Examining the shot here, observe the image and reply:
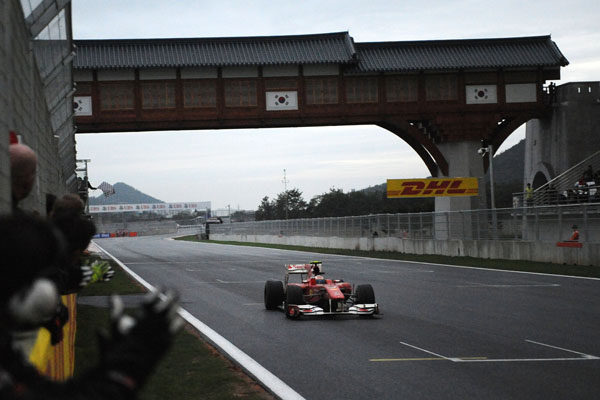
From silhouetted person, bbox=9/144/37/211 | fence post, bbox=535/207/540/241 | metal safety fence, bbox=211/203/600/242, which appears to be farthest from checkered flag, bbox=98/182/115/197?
silhouetted person, bbox=9/144/37/211

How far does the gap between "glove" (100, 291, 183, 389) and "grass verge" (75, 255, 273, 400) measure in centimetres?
519

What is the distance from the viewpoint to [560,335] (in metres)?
11.9

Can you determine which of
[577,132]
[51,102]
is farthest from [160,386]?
[577,132]

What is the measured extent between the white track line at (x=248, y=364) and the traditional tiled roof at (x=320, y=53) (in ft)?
98.5

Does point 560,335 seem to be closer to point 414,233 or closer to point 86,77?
point 414,233

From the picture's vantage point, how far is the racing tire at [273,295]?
15.9 meters

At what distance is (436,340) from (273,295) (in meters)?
4.76

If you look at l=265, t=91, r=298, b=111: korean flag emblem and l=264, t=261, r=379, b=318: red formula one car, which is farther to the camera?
l=265, t=91, r=298, b=111: korean flag emblem

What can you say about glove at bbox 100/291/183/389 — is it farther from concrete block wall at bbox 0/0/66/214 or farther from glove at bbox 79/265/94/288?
concrete block wall at bbox 0/0/66/214

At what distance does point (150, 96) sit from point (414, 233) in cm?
1436

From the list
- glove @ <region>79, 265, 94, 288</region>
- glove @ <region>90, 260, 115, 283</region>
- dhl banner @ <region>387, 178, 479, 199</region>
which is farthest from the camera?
dhl banner @ <region>387, 178, 479, 199</region>

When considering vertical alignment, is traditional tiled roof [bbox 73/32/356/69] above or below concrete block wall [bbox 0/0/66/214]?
above

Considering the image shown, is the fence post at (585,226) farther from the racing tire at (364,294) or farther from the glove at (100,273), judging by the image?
the glove at (100,273)

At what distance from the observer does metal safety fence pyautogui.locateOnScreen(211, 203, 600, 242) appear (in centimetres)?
2623
